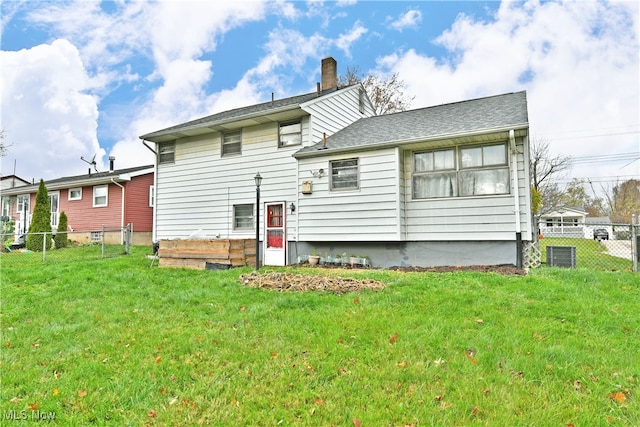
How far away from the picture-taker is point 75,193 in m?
19.8

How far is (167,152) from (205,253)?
19.1ft

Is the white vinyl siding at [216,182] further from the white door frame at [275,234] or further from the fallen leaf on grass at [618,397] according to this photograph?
the fallen leaf on grass at [618,397]

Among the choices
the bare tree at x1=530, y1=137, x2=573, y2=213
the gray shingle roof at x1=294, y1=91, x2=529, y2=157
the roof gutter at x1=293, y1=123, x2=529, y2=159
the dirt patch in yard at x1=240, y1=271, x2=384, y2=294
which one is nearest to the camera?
A: the dirt patch in yard at x1=240, y1=271, x2=384, y2=294

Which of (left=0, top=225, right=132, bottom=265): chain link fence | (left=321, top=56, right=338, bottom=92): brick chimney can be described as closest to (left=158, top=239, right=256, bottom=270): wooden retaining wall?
(left=0, top=225, right=132, bottom=265): chain link fence

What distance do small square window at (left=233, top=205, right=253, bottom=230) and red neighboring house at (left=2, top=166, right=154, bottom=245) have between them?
27.1ft

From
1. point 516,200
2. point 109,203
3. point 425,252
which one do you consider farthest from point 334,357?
point 109,203

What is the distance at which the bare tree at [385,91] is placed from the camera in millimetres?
23328

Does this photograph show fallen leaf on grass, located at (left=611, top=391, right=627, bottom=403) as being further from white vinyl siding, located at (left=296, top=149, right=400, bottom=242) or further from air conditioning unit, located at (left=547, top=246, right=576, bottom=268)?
air conditioning unit, located at (left=547, top=246, right=576, bottom=268)

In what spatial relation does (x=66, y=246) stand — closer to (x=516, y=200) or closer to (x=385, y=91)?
(x=516, y=200)

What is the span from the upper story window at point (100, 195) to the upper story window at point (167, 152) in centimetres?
670

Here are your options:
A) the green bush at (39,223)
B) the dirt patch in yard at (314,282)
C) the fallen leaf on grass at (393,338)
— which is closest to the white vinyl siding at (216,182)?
the dirt patch in yard at (314,282)

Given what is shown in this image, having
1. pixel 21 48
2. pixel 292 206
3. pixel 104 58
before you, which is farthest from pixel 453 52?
pixel 21 48

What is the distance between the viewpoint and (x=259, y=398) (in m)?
2.98

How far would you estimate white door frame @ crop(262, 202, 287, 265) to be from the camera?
440 inches
